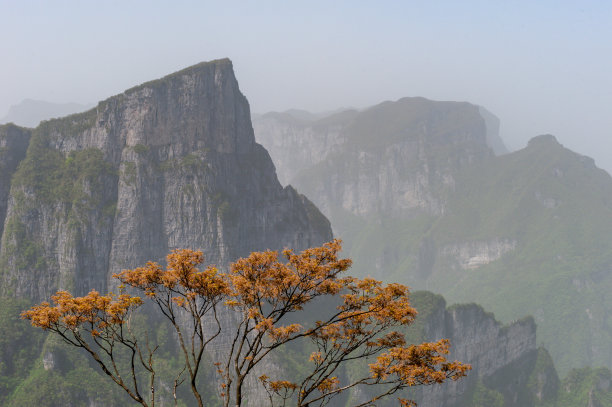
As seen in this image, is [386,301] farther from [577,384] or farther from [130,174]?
[577,384]

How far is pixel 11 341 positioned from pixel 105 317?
3336 inches

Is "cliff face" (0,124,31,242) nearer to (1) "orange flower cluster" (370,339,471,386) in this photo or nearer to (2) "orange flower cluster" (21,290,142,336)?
(2) "orange flower cluster" (21,290,142,336)

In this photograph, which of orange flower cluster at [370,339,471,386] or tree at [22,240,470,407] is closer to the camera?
orange flower cluster at [370,339,471,386]

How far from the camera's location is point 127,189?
103500 millimetres

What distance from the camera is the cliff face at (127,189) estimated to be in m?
97.8

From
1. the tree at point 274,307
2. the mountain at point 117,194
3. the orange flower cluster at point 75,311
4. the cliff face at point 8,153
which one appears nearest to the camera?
the orange flower cluster at point 75,311

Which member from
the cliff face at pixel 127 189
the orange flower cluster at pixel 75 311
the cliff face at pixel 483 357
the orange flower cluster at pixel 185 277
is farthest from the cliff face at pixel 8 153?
the orange flower cluster at pixel 185 277

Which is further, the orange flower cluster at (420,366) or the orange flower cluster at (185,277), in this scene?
the orange flower cluster at (185,277)

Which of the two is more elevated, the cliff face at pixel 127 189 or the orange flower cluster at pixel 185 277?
the cliff face at pixel 127 189

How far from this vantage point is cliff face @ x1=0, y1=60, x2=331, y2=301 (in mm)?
97812

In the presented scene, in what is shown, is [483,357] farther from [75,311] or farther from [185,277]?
[75,311]

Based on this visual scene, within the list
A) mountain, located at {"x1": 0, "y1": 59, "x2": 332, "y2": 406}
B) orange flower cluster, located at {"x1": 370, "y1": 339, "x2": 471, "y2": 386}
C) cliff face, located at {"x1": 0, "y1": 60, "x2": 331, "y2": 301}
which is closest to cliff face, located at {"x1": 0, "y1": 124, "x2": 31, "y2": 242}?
mountain, located at {"x1": 0, "y1": 59, "x2": 332, "y2": 406}

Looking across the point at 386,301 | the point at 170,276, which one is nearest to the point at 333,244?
the point at 386,301

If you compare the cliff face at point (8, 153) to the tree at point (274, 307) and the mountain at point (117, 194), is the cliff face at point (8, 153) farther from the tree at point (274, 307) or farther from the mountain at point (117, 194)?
the tree at point (274, 307)
